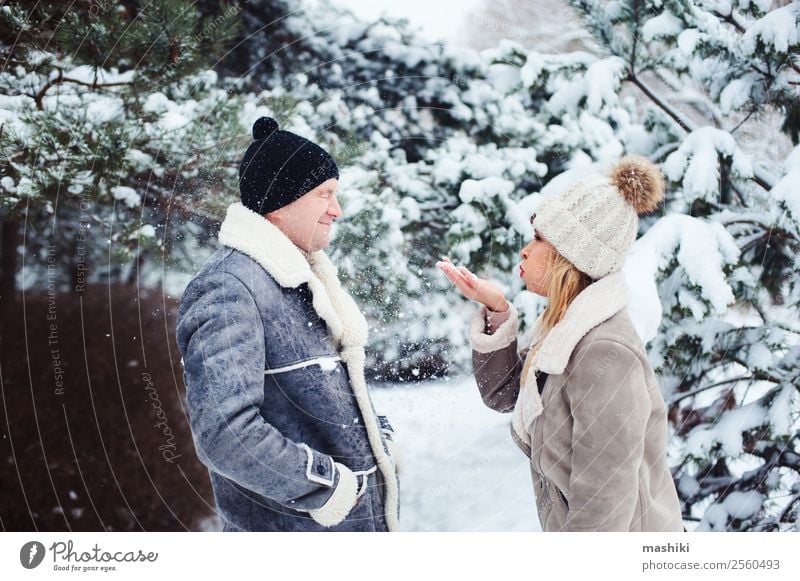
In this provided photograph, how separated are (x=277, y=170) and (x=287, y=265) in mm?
159

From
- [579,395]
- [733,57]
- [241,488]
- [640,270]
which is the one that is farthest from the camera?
[733,57]

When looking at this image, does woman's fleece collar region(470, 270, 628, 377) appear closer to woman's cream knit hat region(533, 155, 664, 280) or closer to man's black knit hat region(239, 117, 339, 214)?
woman's cream knit hat region(533, 155, 664, 280)

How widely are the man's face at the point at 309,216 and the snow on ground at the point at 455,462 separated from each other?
0.41 meters

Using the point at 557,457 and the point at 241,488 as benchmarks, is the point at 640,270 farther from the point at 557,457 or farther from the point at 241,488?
the point at 241,488

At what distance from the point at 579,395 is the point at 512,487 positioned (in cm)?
61

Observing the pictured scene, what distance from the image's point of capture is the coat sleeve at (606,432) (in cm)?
95

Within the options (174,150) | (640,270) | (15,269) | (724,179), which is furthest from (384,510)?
(724,179)

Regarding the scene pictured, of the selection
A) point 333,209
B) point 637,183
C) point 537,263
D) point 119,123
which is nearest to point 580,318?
point 537,263

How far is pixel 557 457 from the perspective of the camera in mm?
1009

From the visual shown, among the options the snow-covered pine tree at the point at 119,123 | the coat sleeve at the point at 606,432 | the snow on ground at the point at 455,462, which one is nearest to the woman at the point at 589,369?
the coat sleeve at the point at 606,432

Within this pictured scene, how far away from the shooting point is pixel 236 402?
94 centimetres

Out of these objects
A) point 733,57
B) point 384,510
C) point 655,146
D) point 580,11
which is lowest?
point 384,510
